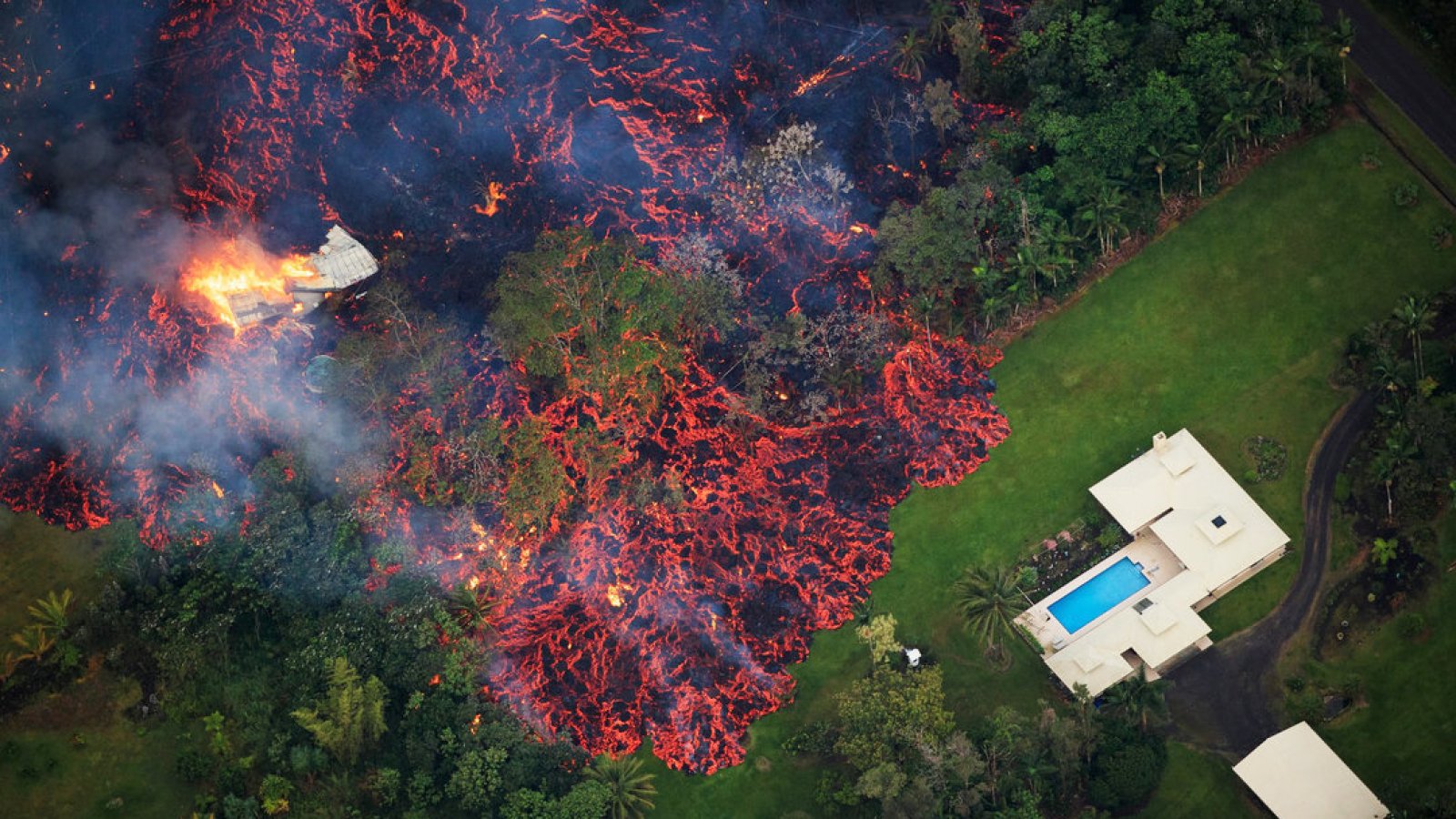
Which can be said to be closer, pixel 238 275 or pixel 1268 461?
pixel 1268 461

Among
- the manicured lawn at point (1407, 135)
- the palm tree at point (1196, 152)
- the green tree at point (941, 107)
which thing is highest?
the manicured lawn at point (1407, 135)

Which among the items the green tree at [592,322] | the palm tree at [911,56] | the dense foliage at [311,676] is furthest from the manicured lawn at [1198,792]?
the palm tree at [911,56]

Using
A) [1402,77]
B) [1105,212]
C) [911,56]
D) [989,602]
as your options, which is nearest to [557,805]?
Answer: [989,602]

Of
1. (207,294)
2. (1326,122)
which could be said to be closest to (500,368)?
(207,294)

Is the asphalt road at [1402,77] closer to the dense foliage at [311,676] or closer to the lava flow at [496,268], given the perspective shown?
the lava flow at [496,268]

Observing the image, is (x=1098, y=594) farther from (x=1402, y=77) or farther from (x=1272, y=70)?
(x=1402, y=77)

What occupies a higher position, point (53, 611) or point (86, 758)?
point (53, 611)
